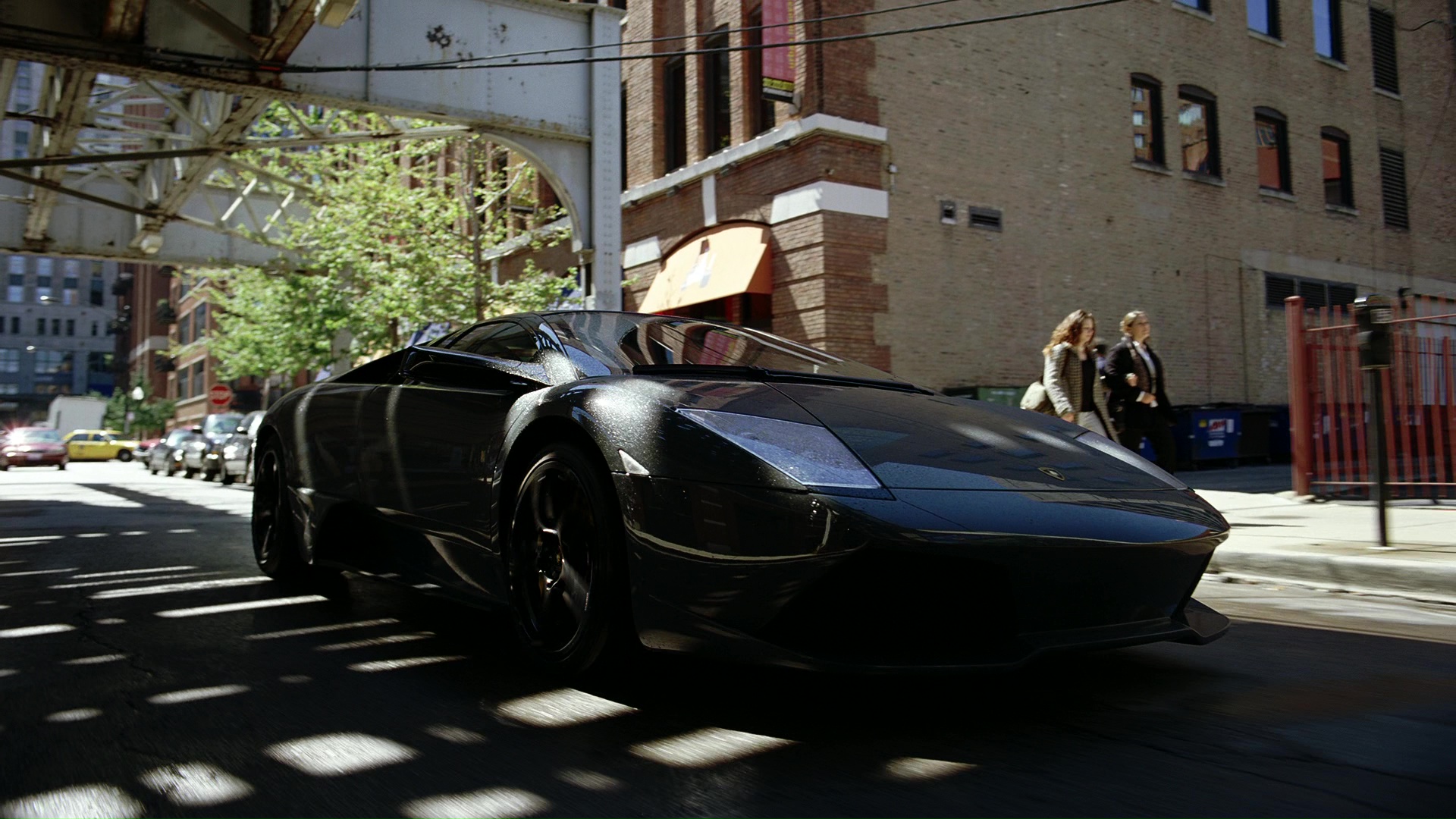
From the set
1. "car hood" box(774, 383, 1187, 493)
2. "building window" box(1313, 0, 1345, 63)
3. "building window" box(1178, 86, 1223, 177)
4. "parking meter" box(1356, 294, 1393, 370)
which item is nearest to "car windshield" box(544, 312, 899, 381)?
"car hood" box(774, 383, 1187, 493)

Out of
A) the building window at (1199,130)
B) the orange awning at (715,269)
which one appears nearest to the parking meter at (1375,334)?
the orange awning at (715,269)

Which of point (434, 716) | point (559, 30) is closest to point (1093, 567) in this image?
point (434, 716)

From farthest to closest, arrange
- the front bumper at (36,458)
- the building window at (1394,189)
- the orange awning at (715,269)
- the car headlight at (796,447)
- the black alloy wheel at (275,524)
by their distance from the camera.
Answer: the front bumper at (36,458) < the building window at (1394,189) < the orange awning at (715,269) < the black alloy wheel at (275,524) < the car headlight at (796,447)

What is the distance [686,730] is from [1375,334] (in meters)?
5.35

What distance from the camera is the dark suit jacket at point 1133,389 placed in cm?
825

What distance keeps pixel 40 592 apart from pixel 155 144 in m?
14.1

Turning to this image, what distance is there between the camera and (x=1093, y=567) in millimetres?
2623

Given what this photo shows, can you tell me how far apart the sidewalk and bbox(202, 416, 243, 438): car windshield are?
20.4 meters

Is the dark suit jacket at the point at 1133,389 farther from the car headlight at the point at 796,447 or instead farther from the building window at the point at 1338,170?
the building window at the point at 1338,170

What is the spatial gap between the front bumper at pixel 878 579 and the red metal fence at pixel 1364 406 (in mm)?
7494

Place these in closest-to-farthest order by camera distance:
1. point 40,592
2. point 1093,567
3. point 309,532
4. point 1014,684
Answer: point 1093,567 < point 1014,684 < point 309,532 < point 40,592

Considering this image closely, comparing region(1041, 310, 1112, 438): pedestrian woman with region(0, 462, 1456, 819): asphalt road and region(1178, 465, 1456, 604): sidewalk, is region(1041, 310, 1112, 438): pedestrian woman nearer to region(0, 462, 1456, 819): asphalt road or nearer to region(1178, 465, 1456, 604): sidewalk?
region(1178, 465, 1456, 604): sidewalk

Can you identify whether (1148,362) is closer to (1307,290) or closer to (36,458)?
(1307,290)

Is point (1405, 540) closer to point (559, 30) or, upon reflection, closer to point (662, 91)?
point (559, 30)
